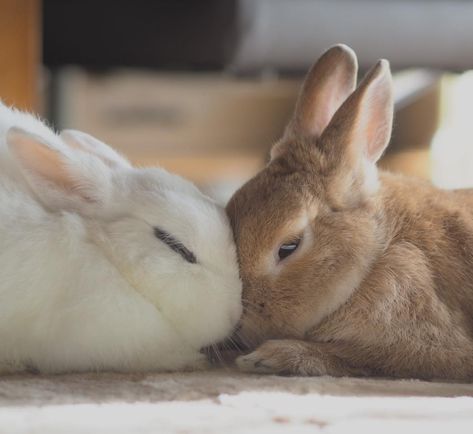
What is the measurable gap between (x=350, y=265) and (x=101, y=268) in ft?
1.27

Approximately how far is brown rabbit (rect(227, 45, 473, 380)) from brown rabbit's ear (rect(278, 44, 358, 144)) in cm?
7

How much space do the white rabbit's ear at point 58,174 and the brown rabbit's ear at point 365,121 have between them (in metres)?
0.38

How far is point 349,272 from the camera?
1.46 metres

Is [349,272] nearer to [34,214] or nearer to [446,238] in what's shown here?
[446,238]

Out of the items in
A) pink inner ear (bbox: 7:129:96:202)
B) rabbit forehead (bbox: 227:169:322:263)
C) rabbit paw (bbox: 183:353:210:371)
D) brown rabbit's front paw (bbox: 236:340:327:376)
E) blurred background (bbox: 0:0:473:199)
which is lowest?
rabbit paw (bbox: 183:353:210:371)

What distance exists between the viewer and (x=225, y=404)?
118 cm

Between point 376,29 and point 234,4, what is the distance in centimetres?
51

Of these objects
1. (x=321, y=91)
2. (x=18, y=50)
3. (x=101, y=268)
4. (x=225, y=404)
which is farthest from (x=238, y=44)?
(x=225, y=404)

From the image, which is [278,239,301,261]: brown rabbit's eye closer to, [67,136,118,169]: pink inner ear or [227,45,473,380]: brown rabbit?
[227,45,473,380]: brown rabbit

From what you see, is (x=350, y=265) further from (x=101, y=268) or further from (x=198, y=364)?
(x=101, y=268)

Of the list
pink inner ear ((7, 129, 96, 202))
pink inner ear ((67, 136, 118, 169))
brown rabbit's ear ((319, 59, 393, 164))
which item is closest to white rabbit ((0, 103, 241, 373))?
pink inner ear ((7, 129, 96, 202))

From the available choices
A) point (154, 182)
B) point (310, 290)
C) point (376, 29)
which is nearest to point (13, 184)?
point (154, 182)

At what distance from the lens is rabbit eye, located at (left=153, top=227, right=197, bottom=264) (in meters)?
1.42

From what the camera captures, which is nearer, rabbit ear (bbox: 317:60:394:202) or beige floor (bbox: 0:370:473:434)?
beige floor (bbox: 0:370:473:434)
